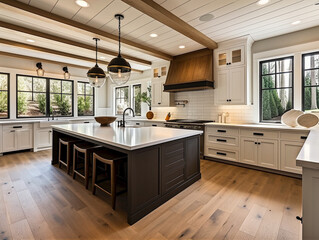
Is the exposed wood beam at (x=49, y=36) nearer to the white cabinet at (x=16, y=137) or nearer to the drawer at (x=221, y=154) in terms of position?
the white cabinet at (x=16, y=137)

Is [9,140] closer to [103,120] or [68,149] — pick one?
[68,149]

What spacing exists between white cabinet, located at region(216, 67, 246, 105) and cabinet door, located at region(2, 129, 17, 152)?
5.32 metres

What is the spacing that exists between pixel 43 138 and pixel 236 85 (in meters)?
5.37

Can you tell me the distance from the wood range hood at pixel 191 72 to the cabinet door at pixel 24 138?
399 cm

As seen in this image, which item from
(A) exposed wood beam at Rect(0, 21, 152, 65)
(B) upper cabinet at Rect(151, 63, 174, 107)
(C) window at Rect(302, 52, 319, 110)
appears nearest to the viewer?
(A) exposed wood beam at Rect(0, 21, 152, 65)

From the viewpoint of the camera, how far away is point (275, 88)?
3818 mm

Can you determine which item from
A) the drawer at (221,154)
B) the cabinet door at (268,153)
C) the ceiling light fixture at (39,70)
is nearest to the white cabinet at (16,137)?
the ceiling light fixture at (39,70)

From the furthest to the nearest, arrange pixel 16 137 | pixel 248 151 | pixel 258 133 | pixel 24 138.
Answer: pixel 24 138
pixel 16 137
pixel 248 151
pixel 258 133

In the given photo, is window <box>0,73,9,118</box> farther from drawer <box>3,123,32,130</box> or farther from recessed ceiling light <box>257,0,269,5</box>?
recessed ceiling light <box>257,0,269,5</box>

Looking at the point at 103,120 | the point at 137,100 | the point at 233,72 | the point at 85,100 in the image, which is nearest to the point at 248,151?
the point at 233,72

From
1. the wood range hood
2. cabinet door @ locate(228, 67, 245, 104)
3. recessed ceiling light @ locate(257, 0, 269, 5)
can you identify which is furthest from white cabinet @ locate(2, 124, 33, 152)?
recessed ceiling light @ locate(257, 0, 269, 5)

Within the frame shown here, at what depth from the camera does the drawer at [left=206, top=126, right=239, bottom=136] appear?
3684 mm

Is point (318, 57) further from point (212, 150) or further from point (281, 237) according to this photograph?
point (281, 237)

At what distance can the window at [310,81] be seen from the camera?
3.34 m
